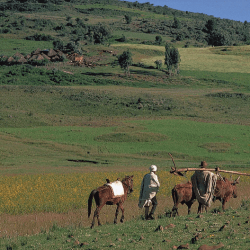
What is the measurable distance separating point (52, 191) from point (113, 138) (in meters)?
29.0

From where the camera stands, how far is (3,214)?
19.4 meters

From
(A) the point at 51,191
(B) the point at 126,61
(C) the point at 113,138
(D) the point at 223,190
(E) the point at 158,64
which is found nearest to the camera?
(D) the point at 223,190

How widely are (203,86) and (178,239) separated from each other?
95.1 meters

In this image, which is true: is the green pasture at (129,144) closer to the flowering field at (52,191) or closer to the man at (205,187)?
the flowering field at (52,191)

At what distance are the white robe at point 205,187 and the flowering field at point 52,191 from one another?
23.2 ft

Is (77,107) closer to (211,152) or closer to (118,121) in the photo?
(118,121)

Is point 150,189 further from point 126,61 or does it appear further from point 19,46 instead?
point 19,46

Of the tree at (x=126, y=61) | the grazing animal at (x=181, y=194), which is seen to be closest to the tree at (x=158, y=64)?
the tree at (x=126, y=61)

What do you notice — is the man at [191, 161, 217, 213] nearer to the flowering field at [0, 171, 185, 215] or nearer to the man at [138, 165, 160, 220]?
the man at [138, 165, 160, 220]

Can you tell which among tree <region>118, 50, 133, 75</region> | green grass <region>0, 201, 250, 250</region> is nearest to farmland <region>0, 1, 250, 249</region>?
green grass <region>0, 201, 250, 250</region>

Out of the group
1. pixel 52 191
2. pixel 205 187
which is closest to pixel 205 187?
pixel 205 187

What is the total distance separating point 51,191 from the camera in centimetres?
2416

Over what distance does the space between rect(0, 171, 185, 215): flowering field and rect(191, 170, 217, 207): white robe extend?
706 cm

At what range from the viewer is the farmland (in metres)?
14.3
